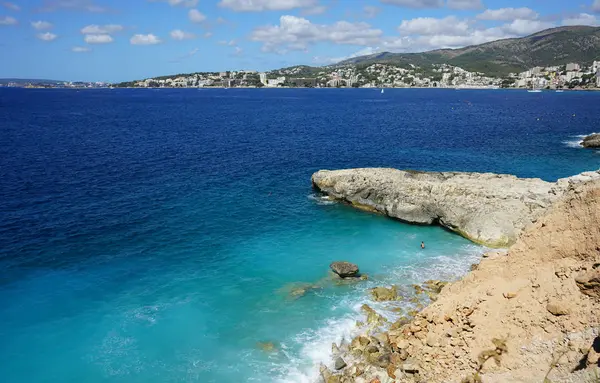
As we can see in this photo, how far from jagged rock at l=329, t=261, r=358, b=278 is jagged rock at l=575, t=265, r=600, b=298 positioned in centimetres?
1755

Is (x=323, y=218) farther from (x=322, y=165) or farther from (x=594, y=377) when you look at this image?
(x=594, y=377)

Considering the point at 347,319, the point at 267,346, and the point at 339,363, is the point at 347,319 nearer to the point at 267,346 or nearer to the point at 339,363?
the point at 339,363

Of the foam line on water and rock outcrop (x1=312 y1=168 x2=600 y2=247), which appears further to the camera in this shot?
rock outcrop (x1=312 y1=168 x2=600 y2=247)

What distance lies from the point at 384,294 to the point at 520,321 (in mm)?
12358

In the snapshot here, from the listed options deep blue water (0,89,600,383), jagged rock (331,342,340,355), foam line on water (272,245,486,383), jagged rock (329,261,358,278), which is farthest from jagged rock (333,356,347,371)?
jagged rock (329,261,358,278)

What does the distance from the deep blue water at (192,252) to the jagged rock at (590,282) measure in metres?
14.1

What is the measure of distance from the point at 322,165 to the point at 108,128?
68.2m

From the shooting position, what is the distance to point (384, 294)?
31.7m

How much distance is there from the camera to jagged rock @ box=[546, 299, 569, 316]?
63.0 feet

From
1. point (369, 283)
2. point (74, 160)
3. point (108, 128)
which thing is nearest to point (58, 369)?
point (369, 283)

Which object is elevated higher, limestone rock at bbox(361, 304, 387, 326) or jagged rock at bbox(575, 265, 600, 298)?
jagged rock at bbox(575, 265, 600, 298)

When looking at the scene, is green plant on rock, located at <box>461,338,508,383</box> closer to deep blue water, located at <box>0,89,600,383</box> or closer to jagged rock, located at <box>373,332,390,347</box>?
jagged rock, located at <box>373,332,390,347</box>

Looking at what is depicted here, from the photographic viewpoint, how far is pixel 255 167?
230 feet

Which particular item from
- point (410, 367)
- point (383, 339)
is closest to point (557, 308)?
point (410, 367)
